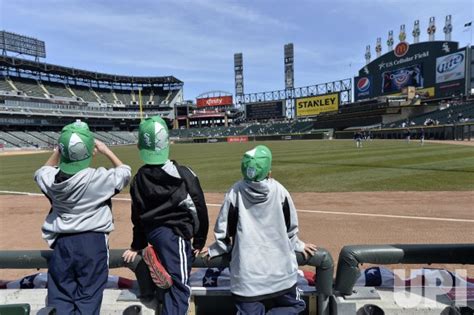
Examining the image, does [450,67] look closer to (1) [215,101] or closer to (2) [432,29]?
(2) [432,29]

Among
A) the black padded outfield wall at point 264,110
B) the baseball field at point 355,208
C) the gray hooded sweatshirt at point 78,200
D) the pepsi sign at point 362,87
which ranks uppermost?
the pepsi sign at point 362,87

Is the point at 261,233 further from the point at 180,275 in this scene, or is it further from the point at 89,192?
the point at 89,192

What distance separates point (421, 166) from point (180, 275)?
15269mm

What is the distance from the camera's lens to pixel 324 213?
25.4 feet

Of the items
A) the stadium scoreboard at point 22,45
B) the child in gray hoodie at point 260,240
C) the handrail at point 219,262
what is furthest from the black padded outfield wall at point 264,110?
the child in gray hoodie at point 260,240

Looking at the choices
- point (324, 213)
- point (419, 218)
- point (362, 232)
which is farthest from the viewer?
point (324, 213)

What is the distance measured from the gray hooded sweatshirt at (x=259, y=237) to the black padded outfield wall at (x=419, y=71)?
62573 mm

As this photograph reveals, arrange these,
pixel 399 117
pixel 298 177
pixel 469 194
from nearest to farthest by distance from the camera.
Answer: pixel 469 194, pixel 298 177, pixel 399 117

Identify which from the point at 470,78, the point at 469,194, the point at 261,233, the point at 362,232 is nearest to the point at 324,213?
the point at 362,232

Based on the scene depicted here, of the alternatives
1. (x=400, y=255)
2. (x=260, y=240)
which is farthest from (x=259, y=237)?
(x=400, y=255)

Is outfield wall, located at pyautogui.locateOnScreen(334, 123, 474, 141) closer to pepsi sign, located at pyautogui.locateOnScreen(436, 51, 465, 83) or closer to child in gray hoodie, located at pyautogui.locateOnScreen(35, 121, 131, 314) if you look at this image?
pepsi sign, located at pyautogui.locateOnScreen(436, 51, 465, 83)

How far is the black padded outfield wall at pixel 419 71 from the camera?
182ft

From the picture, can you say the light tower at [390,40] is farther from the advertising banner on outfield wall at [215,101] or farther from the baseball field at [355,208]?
the baseball field at [355,208]

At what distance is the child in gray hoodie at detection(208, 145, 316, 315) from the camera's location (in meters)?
2.49
